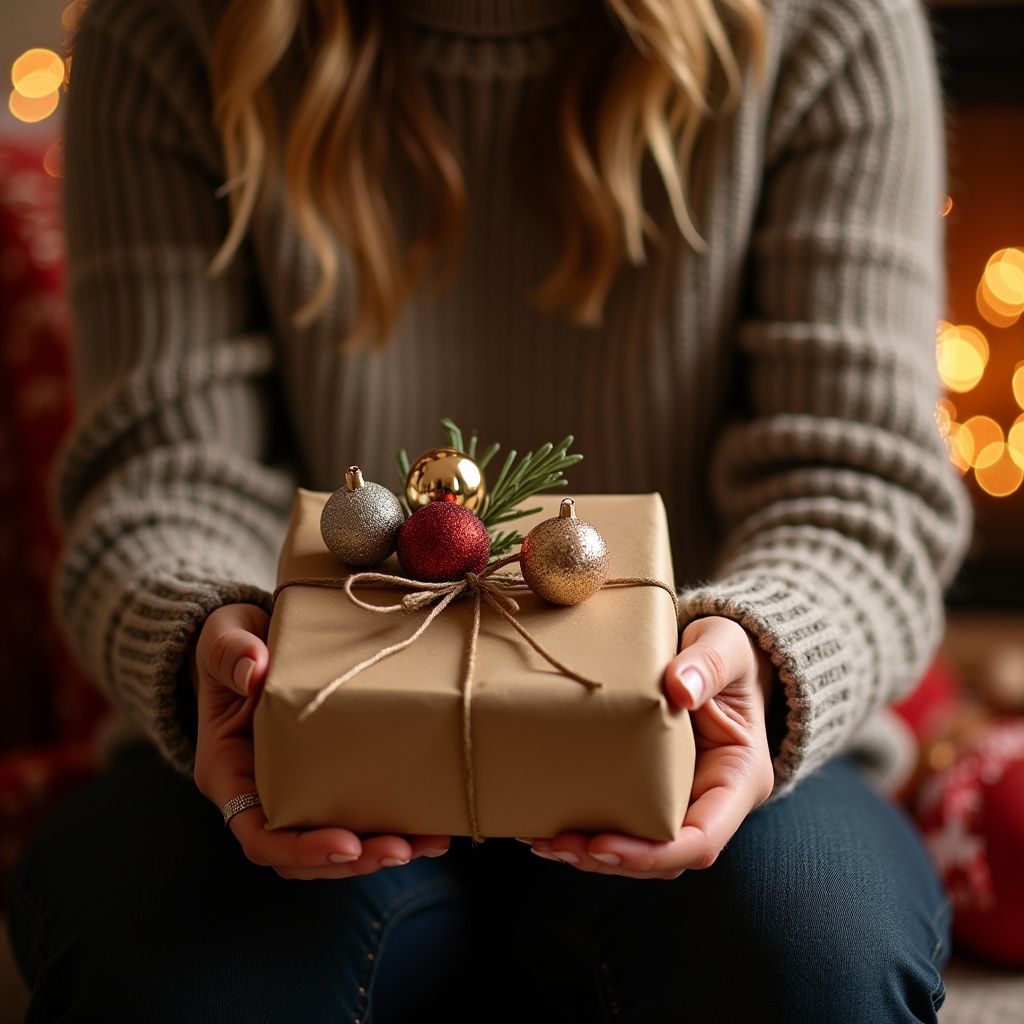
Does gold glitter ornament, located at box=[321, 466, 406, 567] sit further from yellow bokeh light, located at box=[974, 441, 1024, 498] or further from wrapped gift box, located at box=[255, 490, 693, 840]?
yellow bokeh light, located at box=[974, 441, 1024, 498]

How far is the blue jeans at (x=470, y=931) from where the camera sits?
23.9 inches

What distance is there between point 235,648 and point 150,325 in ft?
1.29

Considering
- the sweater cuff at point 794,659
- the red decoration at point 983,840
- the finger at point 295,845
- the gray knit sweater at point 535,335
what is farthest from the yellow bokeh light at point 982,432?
the finger at point 295,845

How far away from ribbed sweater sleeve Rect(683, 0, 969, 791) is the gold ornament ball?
224 millimetres

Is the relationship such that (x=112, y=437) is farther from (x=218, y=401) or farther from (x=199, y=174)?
(x=199, y=174)

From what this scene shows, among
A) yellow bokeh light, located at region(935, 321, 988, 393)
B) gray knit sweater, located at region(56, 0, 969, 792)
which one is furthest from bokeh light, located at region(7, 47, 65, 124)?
yellow bokeh light, located at region(935, 321, 988, 393)

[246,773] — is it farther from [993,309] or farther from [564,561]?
[993,309]

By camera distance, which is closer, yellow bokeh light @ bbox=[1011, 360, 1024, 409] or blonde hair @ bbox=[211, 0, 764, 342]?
blonde hair @ bbox=[211, 0, 764, 342]

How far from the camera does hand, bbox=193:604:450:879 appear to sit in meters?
0.53

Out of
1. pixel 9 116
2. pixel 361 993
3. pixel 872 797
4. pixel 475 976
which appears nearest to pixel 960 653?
pixel 872 797

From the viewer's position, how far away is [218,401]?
0.87 metres

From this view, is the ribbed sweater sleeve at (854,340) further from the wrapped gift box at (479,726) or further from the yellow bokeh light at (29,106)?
the yellow bokeh light at (29,106)

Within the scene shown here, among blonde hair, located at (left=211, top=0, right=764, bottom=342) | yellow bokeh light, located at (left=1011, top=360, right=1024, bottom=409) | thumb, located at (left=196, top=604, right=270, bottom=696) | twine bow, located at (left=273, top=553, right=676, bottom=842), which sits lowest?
yellow bokeh light, located at (left=1011, top=360, right=1024, bottom=409)

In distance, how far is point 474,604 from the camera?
0.54 meters
